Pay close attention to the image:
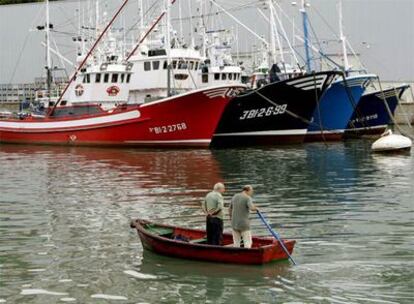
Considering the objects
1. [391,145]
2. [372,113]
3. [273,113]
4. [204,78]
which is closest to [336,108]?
[273,113]

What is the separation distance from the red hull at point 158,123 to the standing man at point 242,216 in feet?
88.2

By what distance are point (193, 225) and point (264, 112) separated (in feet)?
83.8

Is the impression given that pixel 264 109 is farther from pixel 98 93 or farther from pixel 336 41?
pixel 336 41

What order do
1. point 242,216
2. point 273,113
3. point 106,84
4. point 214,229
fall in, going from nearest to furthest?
1. point 242,216
2. point 214,229
3. point 273,113
4. point 106,84

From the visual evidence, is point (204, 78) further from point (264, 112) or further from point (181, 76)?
point (264, 112)

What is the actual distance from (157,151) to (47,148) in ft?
27.1

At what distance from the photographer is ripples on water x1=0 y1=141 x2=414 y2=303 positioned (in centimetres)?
1289

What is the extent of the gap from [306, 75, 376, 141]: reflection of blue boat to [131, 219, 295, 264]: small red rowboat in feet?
104


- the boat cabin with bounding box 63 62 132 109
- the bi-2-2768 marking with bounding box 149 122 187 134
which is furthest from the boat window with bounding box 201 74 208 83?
the bi-2-2768 marking with bounding box 149 122 187 134

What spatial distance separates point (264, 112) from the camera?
144ft

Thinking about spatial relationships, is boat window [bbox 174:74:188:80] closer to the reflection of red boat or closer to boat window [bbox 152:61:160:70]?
boat window [bbox 152:61:160:70]

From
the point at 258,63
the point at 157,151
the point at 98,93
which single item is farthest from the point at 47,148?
the point at 258,63

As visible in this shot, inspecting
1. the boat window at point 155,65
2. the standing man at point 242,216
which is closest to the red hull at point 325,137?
the boat window at point 155,65

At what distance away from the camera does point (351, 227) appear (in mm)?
18203
